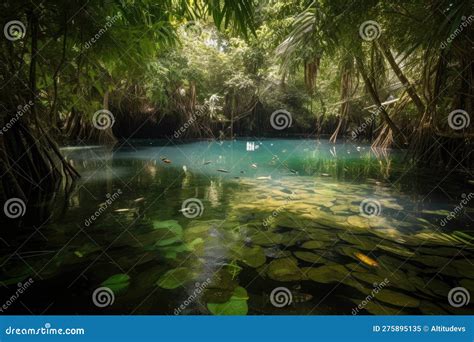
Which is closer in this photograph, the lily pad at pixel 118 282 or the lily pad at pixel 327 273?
the lily pad at pixel 118 282

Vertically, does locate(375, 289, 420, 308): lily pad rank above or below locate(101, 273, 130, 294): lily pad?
above

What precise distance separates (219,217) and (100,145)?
1119cm
